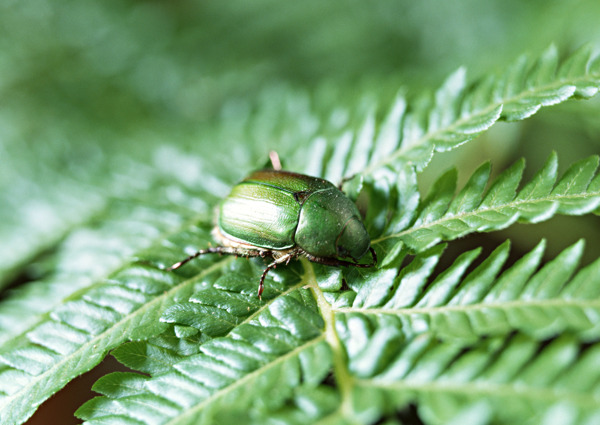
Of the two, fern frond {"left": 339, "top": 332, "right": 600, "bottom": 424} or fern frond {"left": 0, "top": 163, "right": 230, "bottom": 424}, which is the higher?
fern frond {"left": 0, "top": 163, "right": 230, "bottom": 424}

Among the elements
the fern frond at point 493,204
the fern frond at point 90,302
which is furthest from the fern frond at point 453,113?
the fern frond at point 90,302

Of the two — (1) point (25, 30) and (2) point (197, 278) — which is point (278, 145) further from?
(1) point (25, 30)

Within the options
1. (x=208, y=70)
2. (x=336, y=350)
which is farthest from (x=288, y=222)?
(x=208, y=70)

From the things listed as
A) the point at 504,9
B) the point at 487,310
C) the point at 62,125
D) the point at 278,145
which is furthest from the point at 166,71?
the point at 487,310

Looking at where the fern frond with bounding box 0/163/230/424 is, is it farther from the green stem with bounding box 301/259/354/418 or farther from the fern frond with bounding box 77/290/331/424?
the green stem with bounding box 301/259/354/418

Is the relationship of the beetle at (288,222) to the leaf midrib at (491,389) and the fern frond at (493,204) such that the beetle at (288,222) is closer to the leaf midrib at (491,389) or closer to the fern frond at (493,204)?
the fern frond at (493,204)

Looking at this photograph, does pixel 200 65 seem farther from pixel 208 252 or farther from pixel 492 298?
pixel 492 298

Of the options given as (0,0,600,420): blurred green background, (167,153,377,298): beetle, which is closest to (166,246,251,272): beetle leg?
(167,153,377,298): beetle
